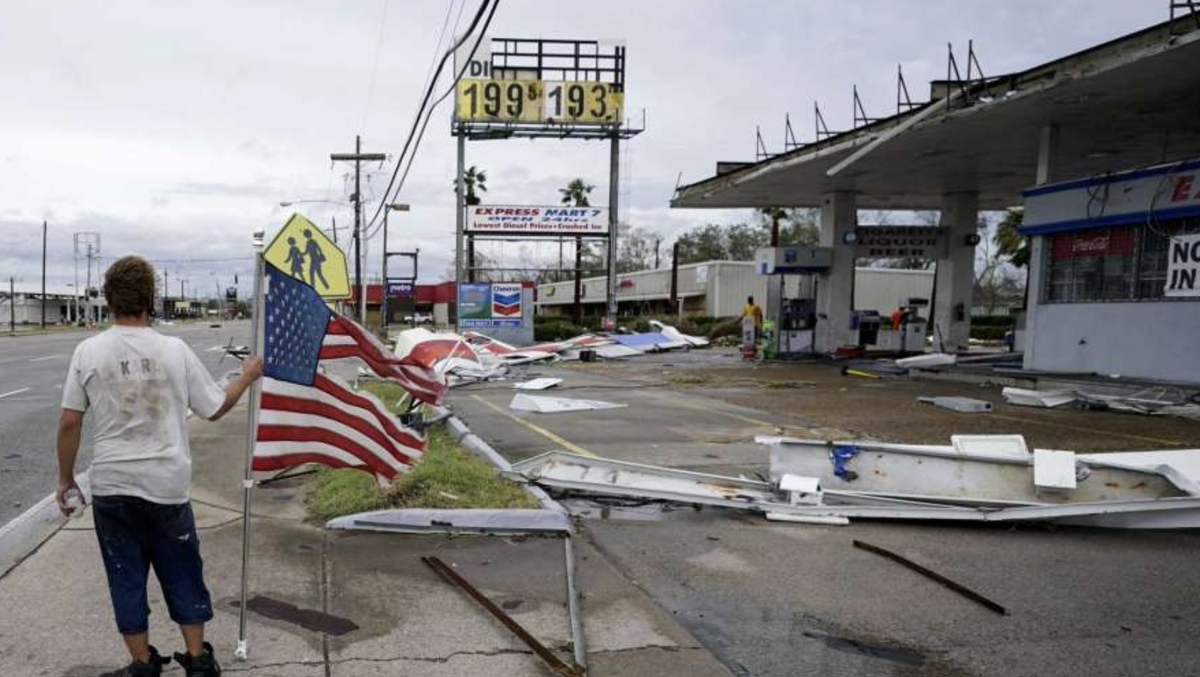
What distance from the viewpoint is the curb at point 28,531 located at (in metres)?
5.17

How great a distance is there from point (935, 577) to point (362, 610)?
3.24 meters

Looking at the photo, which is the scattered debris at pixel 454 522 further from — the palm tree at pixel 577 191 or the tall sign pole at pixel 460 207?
the palm tree at pixel 577 191

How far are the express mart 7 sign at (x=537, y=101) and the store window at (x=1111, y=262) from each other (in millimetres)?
20636

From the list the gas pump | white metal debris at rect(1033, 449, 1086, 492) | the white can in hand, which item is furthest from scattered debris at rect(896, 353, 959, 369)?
the white can in hand

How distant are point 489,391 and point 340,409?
35.2 ft

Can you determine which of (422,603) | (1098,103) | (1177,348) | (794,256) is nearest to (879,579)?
(422,603)

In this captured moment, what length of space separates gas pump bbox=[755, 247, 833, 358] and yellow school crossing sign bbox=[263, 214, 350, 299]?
52.4 feet

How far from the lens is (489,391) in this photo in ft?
52.7

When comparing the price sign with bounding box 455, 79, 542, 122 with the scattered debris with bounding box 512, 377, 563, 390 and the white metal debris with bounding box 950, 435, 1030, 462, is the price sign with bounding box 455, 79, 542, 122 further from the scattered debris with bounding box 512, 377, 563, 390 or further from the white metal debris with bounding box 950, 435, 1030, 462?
the white metal debris with bounding box 950, 435, 1030, 462

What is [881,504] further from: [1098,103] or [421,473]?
[1098,103]

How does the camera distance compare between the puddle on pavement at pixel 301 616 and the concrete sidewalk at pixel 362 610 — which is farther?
the puddle on pavement at pixel 301 616

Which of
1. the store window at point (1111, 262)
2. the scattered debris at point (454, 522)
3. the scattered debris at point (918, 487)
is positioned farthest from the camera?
the store window at point (1111, 262)

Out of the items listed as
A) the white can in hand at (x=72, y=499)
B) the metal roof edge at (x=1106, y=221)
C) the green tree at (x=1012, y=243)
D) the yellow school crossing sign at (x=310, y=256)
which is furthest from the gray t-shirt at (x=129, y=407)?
the green tree at (x=1012, y=243)

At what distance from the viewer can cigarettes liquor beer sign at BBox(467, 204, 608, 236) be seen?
3228cm
